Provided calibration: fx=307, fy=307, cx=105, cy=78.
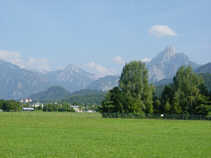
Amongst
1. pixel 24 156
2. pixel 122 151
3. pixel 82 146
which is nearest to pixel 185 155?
pixel 122 151

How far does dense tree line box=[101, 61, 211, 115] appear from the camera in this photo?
271ft

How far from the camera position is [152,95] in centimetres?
8969

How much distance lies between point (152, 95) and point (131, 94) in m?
6.34

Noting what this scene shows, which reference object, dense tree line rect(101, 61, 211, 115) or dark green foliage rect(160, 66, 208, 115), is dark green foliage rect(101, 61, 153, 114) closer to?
dense tree line rect(101, 61, 211, 115)

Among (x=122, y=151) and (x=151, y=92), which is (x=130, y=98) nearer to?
(x=151, y=92)

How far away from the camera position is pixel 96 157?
17016mm

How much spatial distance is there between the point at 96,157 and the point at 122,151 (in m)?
2.95

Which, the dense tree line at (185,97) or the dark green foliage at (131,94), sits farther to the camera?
the dark green foliage at (131,94)

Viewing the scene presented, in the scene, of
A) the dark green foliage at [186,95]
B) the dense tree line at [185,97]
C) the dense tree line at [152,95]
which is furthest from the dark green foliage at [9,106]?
the dark green foliage at [186,95]

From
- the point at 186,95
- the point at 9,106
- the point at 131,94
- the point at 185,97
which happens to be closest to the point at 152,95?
the point at 131,94

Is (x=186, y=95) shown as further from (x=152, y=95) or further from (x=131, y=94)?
(x=131, y=94)

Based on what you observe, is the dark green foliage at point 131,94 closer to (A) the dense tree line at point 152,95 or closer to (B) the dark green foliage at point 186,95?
(A) the dense tree line at point 152,95

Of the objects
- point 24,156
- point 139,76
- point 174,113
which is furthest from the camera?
point 139,76

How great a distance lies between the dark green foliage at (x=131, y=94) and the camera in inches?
3386
